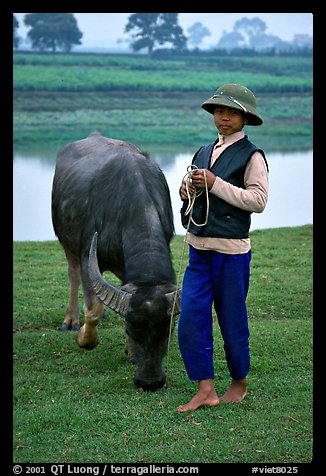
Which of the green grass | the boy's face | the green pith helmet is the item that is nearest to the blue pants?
the green grass

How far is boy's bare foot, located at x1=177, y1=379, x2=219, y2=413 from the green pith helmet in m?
1.74

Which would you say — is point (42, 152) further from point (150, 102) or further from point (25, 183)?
point (150, 102)

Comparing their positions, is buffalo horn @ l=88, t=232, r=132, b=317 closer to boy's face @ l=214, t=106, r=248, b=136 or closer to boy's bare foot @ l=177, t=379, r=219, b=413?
boy's bare foot @ l=177, t=379, r=219, b=413

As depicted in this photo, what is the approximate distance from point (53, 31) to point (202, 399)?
15790 millimetres

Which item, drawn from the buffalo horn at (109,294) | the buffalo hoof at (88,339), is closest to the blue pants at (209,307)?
the buffalo horn at (109,294)

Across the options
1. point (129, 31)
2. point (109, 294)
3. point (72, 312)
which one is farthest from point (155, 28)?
point (109, 294)

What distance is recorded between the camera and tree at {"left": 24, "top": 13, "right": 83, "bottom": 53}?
19.0 m

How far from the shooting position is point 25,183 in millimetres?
16312

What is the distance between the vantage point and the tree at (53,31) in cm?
1902

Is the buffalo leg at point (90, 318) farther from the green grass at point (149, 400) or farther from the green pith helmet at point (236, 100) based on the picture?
the green pith helmet at point (236, 100)

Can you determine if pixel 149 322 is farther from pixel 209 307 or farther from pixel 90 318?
pixel 90 318

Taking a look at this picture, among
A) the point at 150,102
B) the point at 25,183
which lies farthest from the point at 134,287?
the point at 150,102

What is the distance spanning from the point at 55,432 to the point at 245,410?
1232mm
